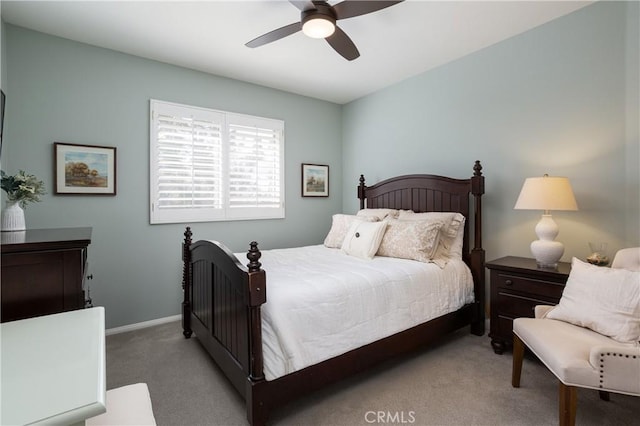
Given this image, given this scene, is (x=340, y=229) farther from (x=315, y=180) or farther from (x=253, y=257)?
(x=253, y=257)

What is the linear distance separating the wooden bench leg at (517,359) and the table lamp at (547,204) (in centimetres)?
72

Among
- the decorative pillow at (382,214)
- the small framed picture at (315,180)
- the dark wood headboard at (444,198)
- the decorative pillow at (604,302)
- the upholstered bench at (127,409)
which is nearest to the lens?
the upholstered bench at (127,409)

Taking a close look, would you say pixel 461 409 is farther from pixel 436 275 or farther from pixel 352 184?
pixel 352 184

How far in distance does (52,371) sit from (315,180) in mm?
3898

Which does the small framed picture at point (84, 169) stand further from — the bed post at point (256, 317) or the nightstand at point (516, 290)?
the nightstand at point (516, 290)

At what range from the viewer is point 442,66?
344cm

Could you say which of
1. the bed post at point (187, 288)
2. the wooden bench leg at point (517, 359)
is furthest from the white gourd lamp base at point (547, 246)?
the bed post at point (187, 288)

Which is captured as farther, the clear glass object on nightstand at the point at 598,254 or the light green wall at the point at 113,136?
the light green wall at the point at 113,136

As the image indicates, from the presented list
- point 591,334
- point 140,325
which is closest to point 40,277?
point 140,325

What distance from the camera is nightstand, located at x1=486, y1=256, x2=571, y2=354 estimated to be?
2.28 m

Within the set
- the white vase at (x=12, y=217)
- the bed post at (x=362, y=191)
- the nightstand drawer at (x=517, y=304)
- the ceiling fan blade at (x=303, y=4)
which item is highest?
the ceiling fan blade at (x=303, y=4)

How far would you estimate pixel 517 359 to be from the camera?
6.84 feet

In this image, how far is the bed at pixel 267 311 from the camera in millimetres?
1698

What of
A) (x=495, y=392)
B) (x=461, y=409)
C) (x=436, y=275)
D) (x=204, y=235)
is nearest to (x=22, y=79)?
(x=204, y=235)
